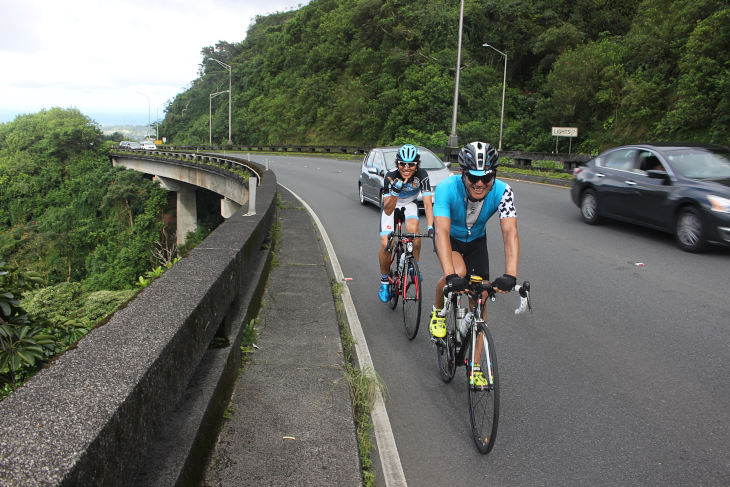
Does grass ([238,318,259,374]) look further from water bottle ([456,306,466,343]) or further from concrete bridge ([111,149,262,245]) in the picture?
concrete bridge ([111,149,262,245])

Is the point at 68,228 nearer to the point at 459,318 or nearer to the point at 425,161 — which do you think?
the point at 425,161

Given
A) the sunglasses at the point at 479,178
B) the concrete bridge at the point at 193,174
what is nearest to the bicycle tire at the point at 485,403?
the sunglasses at the point at 479,178

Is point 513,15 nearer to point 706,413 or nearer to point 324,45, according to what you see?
point 324,45

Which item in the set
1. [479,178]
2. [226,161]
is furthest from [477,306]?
[226,161]

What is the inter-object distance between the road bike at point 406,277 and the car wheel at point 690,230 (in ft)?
17.7

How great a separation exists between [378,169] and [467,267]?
9714mm

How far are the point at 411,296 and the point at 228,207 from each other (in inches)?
746

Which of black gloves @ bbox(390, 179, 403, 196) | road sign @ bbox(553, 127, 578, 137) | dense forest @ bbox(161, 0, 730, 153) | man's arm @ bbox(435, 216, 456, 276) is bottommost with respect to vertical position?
man's arm @ bbox(435, 216, 456, 276)

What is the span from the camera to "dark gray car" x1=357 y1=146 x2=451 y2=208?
46.8ft

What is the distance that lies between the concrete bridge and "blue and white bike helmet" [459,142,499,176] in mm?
11501

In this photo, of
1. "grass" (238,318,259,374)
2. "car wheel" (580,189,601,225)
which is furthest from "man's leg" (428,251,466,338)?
"car wheel" (580,189,601,225)

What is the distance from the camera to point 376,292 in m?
7.69

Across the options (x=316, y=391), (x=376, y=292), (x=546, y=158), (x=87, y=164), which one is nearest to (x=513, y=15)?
→ (x=546, y=158)

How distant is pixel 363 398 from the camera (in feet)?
14.1
